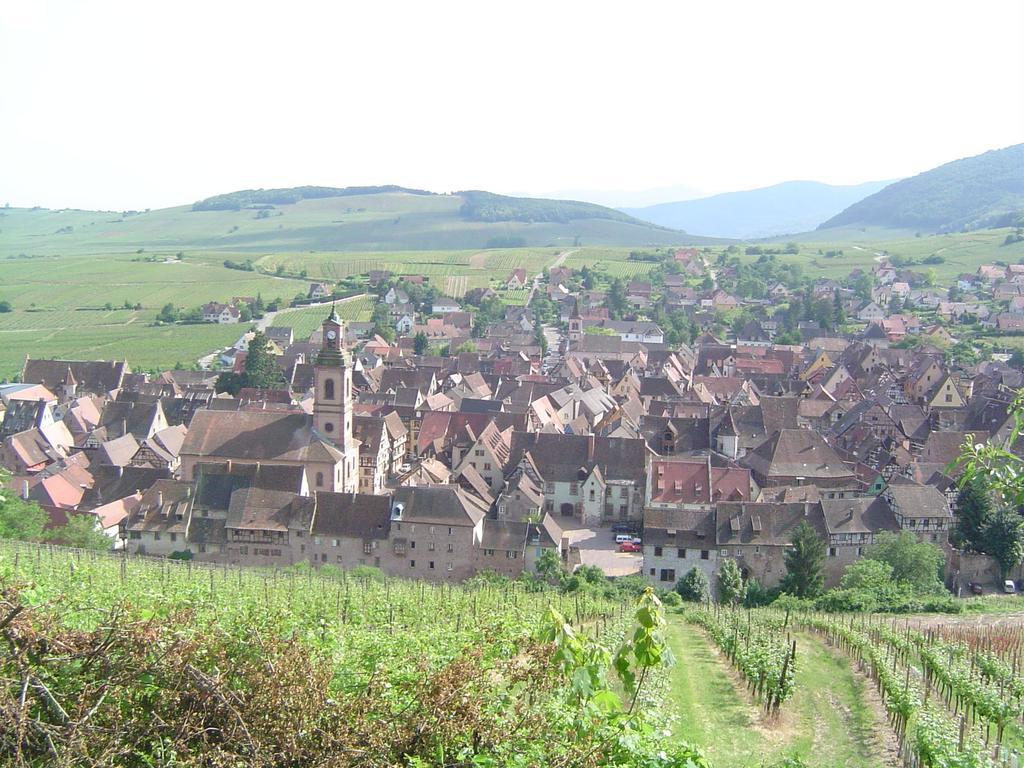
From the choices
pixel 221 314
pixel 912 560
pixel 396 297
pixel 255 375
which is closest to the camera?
pixel 912 560

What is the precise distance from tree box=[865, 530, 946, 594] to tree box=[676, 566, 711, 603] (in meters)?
8.22

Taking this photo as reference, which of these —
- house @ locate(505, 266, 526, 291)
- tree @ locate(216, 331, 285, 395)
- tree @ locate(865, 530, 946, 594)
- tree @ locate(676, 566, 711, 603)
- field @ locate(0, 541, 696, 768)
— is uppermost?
house @ locate(505, 266, 526, 291)

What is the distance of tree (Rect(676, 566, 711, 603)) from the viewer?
40.2 meters

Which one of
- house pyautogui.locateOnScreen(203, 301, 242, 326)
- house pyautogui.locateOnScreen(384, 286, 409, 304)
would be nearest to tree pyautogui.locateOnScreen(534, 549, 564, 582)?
house pyautogui.locateOnScreen(203, 301, 242, 326)

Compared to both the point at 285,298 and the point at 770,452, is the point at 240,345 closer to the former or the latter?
the point at 285,298

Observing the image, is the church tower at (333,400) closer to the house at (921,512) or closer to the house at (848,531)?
the house at (848,531)

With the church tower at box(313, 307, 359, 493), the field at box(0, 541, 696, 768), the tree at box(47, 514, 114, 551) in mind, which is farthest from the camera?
the church tower at box(313, 307, 359, 493)

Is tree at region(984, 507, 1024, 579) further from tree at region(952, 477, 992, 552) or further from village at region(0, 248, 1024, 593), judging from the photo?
village at region(0, 248, 1024, 593)

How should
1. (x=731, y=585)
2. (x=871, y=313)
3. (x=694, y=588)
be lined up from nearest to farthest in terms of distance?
1. (x=694, y=588)
2. (x=731, y=585)
3. (x=871, y=313)

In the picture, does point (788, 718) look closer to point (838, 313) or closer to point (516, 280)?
point (838, 313)

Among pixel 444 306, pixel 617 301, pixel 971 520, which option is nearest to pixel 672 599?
pixel 971 520

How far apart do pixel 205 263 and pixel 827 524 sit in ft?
573

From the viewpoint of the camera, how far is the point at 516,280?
166 m

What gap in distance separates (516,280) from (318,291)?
3624cm
